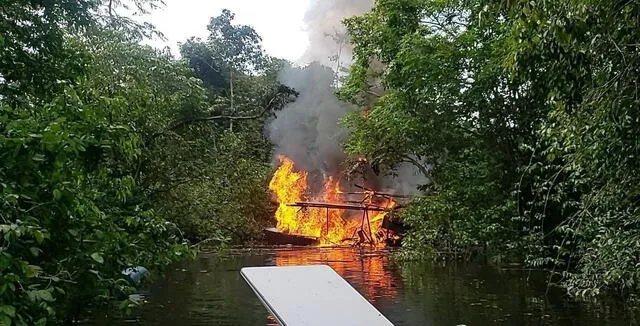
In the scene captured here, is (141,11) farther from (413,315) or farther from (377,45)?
(413,315)

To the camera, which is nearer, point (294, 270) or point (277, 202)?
point (294, 270)

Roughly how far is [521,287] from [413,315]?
14.5ft

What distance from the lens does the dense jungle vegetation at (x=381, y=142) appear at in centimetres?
415

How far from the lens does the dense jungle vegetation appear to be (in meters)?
4.15

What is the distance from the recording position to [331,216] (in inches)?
1066

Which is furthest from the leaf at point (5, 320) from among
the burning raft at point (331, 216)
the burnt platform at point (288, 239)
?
the burnt platform at point (288, 239)

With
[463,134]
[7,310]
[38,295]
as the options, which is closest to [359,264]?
[463,134]

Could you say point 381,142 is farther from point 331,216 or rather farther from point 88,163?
point 88,163

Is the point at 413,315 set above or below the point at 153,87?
below

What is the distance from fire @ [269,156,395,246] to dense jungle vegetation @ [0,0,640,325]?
1247mm

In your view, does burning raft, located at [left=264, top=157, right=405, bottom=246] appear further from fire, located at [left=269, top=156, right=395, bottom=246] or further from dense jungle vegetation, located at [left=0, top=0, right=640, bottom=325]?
dense jungle vegetation, located at [left=0, top=0, right=640, bottom=325]

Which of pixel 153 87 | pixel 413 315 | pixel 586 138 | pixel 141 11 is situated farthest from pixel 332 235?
pixel 586 138

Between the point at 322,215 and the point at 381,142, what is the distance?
7.86m

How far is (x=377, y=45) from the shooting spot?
17656 millimetres
